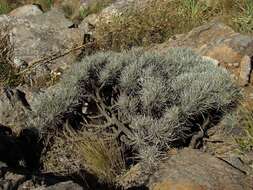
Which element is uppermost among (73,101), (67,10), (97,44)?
(73,101)

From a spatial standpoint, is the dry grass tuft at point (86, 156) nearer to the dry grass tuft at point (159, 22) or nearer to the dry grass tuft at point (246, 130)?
the dry grass tuft at point (246, 130)

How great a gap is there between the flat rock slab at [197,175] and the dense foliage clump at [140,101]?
21 centimetres

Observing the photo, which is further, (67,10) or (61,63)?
(67,10)

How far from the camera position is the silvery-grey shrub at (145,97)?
18.2ft

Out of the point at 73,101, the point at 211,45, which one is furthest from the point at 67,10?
the point at 73,101

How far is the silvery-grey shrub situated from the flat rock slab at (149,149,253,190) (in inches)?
8.4

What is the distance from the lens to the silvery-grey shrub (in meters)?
5.55

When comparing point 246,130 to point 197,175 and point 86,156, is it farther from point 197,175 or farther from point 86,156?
point 86,156

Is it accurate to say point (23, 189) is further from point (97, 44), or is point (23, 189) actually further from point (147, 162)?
point (97, 44)

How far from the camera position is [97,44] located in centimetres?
902

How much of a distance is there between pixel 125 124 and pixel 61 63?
2.83m

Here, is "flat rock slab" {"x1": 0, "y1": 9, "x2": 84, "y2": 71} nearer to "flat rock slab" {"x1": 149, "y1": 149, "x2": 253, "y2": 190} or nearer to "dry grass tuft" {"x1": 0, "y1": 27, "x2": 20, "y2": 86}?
"dry grass tuft" {"x1": 0, "y1": 27, "x2": 20, "y2": 86}

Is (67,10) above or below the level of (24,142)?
below

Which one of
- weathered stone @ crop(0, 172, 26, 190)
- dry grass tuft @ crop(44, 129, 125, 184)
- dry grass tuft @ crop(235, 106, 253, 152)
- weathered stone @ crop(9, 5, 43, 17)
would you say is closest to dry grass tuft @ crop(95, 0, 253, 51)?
dry grass tuft @ crop(235, 106, 253, 152)
